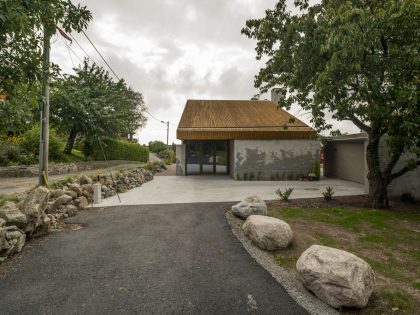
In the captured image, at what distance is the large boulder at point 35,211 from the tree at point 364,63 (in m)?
9.13

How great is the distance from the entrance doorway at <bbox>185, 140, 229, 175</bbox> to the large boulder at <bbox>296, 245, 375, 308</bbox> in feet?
54.7

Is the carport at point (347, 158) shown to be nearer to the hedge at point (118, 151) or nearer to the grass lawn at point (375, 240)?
the grass lawn at point (375, 240)

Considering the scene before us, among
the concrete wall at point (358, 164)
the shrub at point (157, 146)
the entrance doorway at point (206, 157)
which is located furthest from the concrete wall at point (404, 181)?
the shrub at point (157, 146)

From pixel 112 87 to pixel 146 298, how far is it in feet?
74.6

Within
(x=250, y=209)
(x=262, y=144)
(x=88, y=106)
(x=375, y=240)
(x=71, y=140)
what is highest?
(x=88, y=106)

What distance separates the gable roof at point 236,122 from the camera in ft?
58.6

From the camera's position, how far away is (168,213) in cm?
902

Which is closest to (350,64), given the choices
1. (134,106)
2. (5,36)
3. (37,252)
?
(5,36)

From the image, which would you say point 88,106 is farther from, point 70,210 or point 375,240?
point 375,240

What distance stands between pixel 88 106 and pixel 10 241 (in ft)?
52.4

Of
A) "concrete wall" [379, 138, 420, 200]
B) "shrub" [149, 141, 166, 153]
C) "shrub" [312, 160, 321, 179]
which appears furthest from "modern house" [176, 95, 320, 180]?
"shrub" [149, 141, 166, 153]

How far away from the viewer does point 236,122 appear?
19.4 metres

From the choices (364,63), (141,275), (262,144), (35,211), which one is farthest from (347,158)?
(35,211)

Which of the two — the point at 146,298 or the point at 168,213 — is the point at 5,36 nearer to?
the point at 146,298
